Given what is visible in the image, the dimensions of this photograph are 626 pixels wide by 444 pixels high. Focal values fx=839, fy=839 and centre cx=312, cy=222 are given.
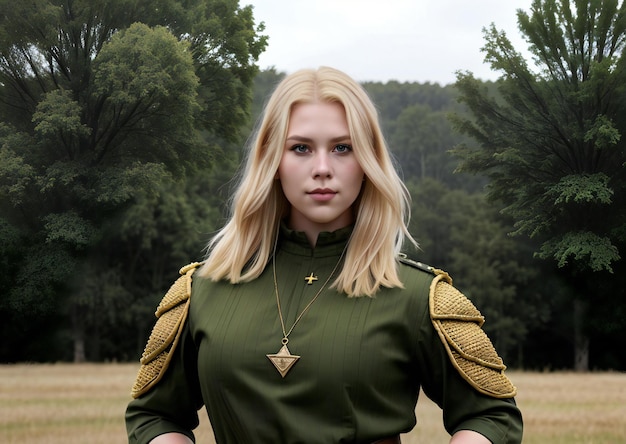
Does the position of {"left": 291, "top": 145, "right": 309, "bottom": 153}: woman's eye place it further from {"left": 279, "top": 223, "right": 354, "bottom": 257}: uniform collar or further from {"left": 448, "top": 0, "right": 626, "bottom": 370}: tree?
{"left": 448, "top": 0, "right": 626, "bottom": 370}: tree

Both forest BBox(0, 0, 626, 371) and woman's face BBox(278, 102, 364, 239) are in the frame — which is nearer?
woman's face BBox(278, 102, 364, 239)

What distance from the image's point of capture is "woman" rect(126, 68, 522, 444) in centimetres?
215

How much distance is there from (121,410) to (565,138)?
24.0ft

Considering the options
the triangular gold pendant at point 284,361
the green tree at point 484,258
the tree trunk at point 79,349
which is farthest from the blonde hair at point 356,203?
the tree trunk at point 79,349

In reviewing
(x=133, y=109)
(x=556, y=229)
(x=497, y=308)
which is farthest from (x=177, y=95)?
(x=497, y=308)

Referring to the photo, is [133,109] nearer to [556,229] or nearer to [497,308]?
[556,229]

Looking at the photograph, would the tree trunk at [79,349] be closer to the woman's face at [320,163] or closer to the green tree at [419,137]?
the green tree at [419,137]

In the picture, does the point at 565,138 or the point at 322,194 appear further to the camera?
the point at 565,138

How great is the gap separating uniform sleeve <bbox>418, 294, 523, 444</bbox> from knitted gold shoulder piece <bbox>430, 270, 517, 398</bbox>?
2cm

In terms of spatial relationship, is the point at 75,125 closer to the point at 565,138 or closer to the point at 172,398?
the point at 565,138

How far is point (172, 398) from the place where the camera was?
2418 mm

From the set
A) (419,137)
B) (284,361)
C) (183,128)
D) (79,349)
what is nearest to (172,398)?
(284,361)

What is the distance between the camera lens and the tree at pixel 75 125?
12.4 m

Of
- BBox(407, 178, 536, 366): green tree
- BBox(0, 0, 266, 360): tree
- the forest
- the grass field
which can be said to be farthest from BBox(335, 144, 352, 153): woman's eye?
BBox(407, 178, 536, 366): green tree
